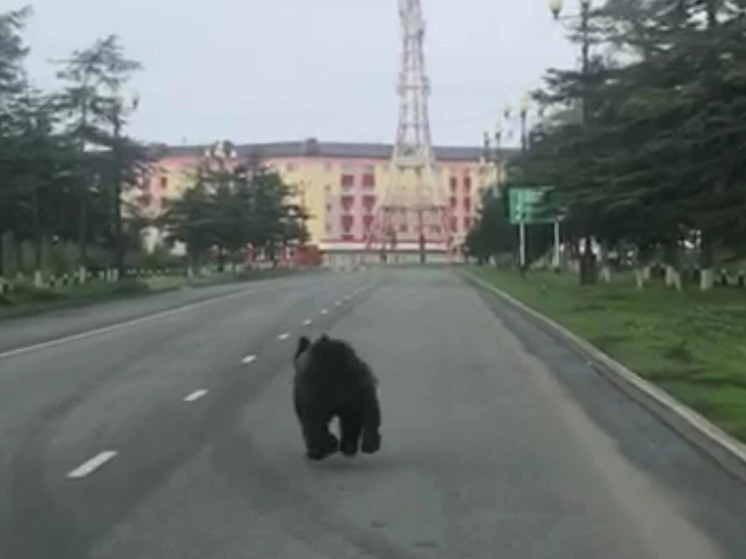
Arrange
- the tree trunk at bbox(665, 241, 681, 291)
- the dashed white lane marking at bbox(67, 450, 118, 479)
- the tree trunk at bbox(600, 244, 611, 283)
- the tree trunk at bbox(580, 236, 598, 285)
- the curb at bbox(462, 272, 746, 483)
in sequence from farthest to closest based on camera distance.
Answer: the tree trunk at bbox(600, 244, 611, 283), the tree trunk at bbox(580, 236, 598, 285), the tree trunk at bbox(665, 241, 681, 291), the curb at bbox(462, 272, 746, 483), the dashed white lane marking at bbox(67, 450, 118, 479)

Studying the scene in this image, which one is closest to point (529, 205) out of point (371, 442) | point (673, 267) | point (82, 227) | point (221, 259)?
point (673, 267)

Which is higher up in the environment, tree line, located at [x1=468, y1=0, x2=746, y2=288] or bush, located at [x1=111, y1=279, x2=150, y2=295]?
tree line, located at [x1=468, y1=0, x2=746, y2=288]

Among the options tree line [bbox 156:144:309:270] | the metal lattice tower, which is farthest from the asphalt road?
the metal lattice tower

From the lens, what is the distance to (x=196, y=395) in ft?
72.3

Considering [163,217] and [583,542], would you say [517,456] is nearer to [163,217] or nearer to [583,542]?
[583,542]

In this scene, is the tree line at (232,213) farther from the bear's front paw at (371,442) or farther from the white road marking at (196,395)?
the bear's front paw at (371,442)

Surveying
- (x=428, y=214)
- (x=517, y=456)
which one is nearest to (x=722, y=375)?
(x=517, y=456)

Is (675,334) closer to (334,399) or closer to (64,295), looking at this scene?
(334,399)

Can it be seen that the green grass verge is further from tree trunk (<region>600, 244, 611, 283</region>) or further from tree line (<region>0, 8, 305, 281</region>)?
tree trunk (<region>600, 244, 611, 283</region>)

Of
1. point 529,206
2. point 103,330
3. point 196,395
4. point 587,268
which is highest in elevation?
point 529,206

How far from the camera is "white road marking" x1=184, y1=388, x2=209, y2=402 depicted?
2145 cm

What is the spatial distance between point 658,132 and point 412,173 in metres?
150

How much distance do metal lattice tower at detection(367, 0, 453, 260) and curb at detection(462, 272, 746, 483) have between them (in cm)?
16241

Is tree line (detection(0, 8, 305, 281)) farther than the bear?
Yes
